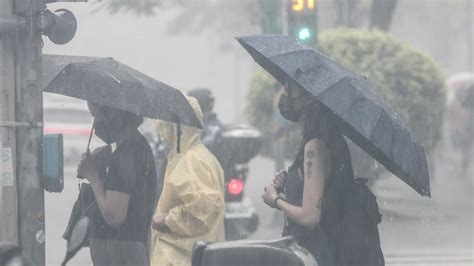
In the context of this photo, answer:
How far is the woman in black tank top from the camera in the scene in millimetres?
5031

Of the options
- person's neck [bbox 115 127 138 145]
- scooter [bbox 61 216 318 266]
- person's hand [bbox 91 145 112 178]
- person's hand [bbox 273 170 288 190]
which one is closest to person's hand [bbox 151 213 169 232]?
person's hand [bbox 91 145 112 178]

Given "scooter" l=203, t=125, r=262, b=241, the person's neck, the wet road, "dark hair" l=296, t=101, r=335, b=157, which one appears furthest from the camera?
the wet road

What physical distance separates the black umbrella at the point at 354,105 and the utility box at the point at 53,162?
1229 mm

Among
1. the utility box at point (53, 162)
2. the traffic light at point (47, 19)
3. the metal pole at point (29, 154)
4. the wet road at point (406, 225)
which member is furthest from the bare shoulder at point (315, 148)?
the wet road at point (406, 225)

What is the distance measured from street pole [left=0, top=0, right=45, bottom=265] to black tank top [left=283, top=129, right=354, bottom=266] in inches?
59.7

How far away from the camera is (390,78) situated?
14617 mm

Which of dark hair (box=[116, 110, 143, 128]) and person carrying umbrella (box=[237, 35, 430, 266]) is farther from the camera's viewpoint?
dark hair (box=[116, 110, 143, 128])

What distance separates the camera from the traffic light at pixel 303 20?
12.2 meters

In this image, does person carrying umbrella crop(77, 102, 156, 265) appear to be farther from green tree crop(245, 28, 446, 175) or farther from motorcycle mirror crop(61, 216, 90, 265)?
green tree crop(245, 28, 446, 175)

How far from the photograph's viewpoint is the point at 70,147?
20.7m

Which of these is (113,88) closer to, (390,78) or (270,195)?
(270,195)

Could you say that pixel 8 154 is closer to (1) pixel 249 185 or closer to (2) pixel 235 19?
(1) pixel 249 185

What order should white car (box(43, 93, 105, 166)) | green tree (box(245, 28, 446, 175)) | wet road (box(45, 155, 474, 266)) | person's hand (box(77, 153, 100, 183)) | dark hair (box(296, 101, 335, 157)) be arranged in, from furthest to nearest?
white car (box(43, 93, 105, 166)) < green tree (box(245, 28, 446, 175)) < wet road (box(45, 155, 474, 266)) < person's hand (box(77, 153, 100, 183)) < dark hair (box(296, 101, 335, 157))

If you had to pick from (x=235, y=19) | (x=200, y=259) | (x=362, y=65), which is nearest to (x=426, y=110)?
(x=362, y=65)
